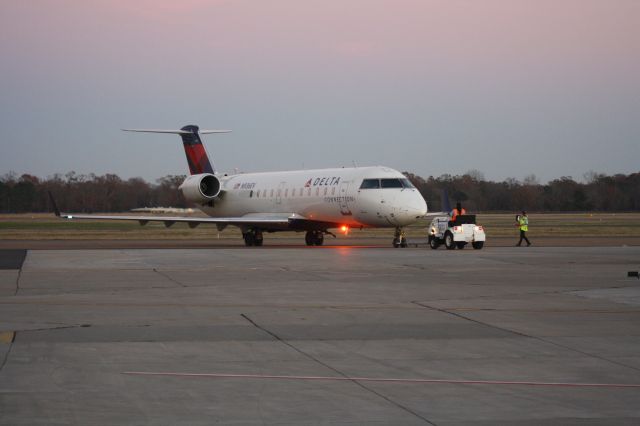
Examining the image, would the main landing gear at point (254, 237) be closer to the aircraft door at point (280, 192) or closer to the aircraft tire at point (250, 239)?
the aircraft tire at point (250, 239)

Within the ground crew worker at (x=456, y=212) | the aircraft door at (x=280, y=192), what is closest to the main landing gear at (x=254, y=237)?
the aircraft door at (x=280, y=192)

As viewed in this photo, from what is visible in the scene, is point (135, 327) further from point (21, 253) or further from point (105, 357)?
point (21, 253)

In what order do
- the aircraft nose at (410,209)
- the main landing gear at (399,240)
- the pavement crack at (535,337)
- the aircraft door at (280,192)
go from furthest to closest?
the aircraft door at (280,192)
the main landing gear at (399,240)
the aircraft nose at (410,209)
the pavement crack at (535,337)

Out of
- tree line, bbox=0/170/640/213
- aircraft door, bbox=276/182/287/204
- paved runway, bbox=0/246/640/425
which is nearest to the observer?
paved runway, bbox=0/246/640/425

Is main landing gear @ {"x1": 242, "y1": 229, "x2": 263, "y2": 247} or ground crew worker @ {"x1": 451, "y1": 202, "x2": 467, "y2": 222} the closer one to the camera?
ground crew worker @ {"x1": 451, "y1": 202, "x2": 467, "y2": 222}

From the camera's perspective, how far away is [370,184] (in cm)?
3759

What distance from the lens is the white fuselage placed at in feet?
121

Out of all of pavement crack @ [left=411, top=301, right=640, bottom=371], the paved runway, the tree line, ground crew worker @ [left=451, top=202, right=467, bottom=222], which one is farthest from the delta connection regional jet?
the tree line

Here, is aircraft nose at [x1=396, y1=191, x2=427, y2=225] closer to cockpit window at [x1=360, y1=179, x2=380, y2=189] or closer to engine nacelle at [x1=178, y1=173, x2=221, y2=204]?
cockpit window at [x1=360, y1=179, x2=380, y2=189]

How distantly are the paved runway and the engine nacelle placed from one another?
23.3 meters

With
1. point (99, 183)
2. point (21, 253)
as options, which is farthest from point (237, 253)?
point (99, 183)

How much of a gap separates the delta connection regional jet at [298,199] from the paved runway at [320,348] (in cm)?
1451

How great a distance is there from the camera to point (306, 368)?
980 centimetres

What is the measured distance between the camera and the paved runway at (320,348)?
7.86 meters
